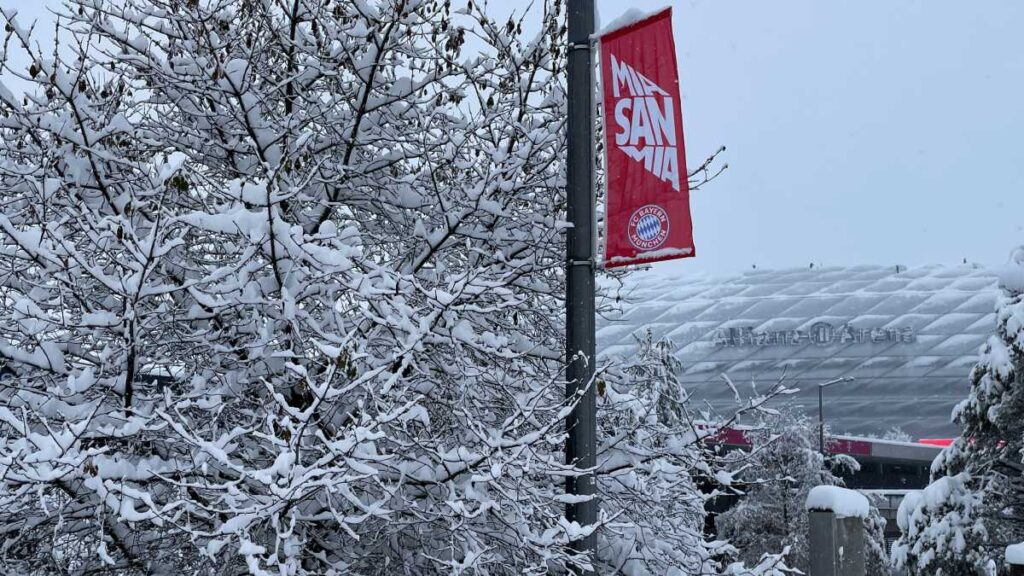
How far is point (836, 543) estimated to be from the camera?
4730mm

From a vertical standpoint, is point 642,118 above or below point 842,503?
above

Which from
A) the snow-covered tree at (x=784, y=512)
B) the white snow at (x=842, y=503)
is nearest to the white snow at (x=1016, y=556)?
the white snow at (x=842, y=503)

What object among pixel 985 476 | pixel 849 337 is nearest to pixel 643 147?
pixel 985 476

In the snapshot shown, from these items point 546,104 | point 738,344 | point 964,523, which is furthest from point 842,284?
point 546,104

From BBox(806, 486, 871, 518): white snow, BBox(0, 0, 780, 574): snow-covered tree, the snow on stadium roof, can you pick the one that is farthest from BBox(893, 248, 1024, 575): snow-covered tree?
the snow on stadium roof

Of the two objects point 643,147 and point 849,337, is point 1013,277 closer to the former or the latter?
point 643,147

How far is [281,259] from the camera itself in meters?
5.86

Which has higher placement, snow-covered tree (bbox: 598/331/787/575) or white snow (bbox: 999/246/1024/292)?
white snow (bbox: 999/246/1024/292)

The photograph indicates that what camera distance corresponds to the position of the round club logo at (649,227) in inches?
211

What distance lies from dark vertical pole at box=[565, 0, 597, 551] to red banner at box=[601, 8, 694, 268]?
0.10 m

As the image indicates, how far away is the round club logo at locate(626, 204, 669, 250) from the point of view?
5.37 m

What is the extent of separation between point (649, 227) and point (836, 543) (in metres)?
1.64

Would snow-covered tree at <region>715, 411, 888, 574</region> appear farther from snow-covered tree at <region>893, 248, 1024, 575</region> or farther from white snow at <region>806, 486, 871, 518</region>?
white snow at <region>806, 486, 871, 518</region>

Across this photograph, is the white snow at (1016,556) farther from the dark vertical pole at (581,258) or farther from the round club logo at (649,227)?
the round club logo at (649,227)
